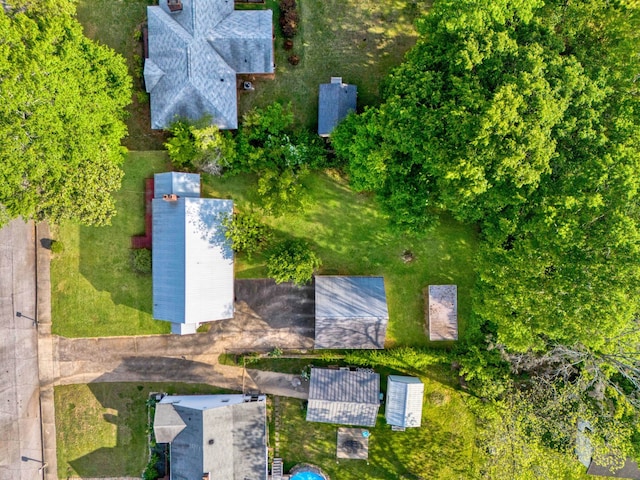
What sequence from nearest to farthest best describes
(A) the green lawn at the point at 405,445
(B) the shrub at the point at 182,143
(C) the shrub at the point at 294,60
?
1. (B) the shrub at the point at 182,143
2. (C) the shrub at the point at 294,60
3. (A) the green lawn at the point at 405,445

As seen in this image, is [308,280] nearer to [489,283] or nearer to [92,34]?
[489,283]

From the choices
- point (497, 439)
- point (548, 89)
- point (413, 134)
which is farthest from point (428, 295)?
point (548, 89)

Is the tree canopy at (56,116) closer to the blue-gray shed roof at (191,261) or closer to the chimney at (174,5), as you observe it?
the blue-gray shed roof at (191,261)

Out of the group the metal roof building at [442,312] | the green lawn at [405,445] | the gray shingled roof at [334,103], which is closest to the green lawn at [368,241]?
the metal roof building at [442,312]

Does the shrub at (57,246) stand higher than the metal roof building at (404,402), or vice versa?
the shrub at (57,246)

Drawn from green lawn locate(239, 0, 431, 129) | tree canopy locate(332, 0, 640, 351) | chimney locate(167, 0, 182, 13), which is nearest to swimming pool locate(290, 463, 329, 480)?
tree canopy locate(332, 0, 640, 351)

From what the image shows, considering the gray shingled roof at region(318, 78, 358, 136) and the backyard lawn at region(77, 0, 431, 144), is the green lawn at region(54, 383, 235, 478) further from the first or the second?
the gray shingled roof at region(318, 78, 358, 136)

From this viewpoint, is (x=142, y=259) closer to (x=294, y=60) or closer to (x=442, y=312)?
(x=294, y=60)

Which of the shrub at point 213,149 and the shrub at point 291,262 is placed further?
the shrub at point 291,262
